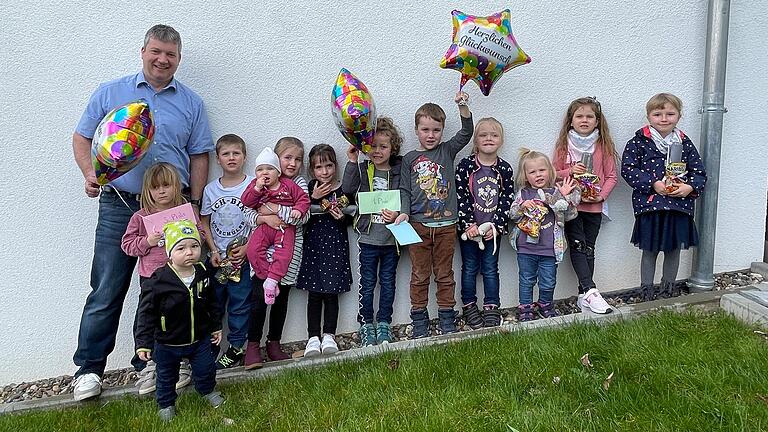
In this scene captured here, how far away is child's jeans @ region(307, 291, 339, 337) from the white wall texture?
0.61 ft

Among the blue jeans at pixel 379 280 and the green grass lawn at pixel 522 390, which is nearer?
the green grass lawn at pixel 522 390

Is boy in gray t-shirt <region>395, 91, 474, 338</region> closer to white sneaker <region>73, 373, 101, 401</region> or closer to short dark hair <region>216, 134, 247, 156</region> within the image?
short dark hair <region>216, 134, 247, 156</region>

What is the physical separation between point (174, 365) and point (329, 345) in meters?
1.09

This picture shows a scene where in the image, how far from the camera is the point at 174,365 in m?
2.99

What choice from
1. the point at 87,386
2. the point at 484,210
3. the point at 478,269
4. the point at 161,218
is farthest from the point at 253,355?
the point at 484,210

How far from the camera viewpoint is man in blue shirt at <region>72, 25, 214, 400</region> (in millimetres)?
3303

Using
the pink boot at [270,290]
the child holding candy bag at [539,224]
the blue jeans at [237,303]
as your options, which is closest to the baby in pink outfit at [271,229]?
the pink boot at [270,290]

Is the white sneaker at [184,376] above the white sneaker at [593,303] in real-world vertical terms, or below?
below

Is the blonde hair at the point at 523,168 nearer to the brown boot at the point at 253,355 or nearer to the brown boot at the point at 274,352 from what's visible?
the brown boot at the point at 274,352

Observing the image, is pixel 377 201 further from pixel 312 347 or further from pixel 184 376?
pixel 184 376

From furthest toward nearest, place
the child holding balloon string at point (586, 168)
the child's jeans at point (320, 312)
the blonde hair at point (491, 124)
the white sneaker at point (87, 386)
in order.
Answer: the child holding balloon string at point (586, 168), the blonde hair at point (491, 124), the child's jeans at point (320, 312), the white sneaker at point (87, 386)

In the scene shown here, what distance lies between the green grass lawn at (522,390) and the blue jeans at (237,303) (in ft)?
1.58

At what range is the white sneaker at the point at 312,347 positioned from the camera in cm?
365

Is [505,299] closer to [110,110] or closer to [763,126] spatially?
[763,126]
